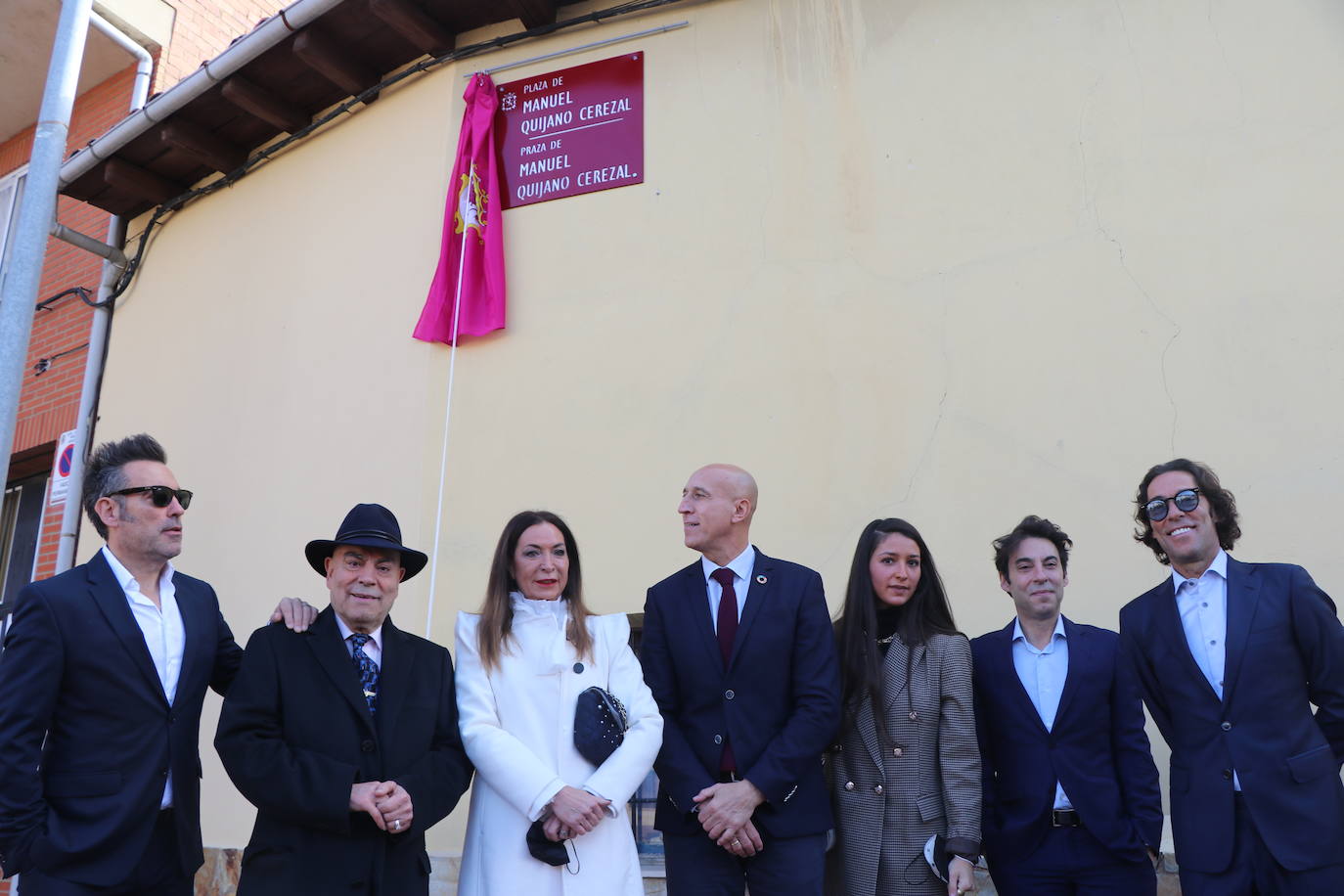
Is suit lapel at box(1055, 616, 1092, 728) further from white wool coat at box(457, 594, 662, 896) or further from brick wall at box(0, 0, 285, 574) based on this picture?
brick wall at box(0, 0, 285, 574)

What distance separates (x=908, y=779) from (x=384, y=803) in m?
1.78

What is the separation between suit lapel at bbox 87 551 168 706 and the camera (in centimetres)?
356

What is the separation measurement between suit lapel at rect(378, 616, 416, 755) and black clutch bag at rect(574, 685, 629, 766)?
0.56 meters

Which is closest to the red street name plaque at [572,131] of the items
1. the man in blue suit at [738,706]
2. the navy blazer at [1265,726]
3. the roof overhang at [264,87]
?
the roof overhang at [264,87]

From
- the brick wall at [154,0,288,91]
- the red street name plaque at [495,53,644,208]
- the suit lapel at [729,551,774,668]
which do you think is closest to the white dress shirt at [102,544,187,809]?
the suit lapel at [729,551,774,668]

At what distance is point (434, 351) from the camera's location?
6.63 metres

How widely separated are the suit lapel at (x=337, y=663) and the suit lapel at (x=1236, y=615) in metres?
2.74

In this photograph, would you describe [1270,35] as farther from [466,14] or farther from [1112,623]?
[466,14]

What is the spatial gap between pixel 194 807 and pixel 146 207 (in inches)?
239

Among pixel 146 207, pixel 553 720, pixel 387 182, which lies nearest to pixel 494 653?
pixel 553 720

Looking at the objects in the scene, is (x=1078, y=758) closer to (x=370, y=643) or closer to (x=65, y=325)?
(x=370, y=643)

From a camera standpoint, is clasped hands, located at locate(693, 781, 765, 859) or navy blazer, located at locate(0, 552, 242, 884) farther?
clasped hands, located at locate(693, 781, 765, 859)

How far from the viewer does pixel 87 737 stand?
3428mm

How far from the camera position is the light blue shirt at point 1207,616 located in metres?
3.80
